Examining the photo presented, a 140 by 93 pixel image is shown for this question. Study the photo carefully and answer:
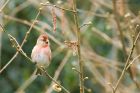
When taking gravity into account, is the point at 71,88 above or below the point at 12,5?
below

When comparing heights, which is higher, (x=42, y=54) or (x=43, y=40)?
(x=43, y=40)

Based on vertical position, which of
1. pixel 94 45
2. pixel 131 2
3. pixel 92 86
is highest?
pixel 131 2

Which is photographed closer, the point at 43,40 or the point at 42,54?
the point at 43,40

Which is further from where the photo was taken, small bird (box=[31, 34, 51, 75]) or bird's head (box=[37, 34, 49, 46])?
small bird (box=[31, 34, 51, 75])

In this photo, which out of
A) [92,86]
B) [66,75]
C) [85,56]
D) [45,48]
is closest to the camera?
[45,48]

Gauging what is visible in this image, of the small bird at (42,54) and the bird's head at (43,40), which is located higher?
the bird's head at (43,40)

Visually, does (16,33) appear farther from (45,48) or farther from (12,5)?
(45,48)

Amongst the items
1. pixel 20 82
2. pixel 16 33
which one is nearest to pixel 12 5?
pixel 16 33

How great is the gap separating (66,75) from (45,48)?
8.90 ft

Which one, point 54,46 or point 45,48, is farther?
point 54,46

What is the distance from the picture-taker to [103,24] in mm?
7305

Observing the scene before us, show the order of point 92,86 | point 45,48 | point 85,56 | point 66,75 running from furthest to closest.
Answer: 1. point 92,86
2. point 66,75
3. point 85,56
4. point 45,48

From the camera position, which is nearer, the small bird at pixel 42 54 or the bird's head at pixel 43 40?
the bird's head at pixel 43 40

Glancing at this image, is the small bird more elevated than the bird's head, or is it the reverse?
the bird's head
